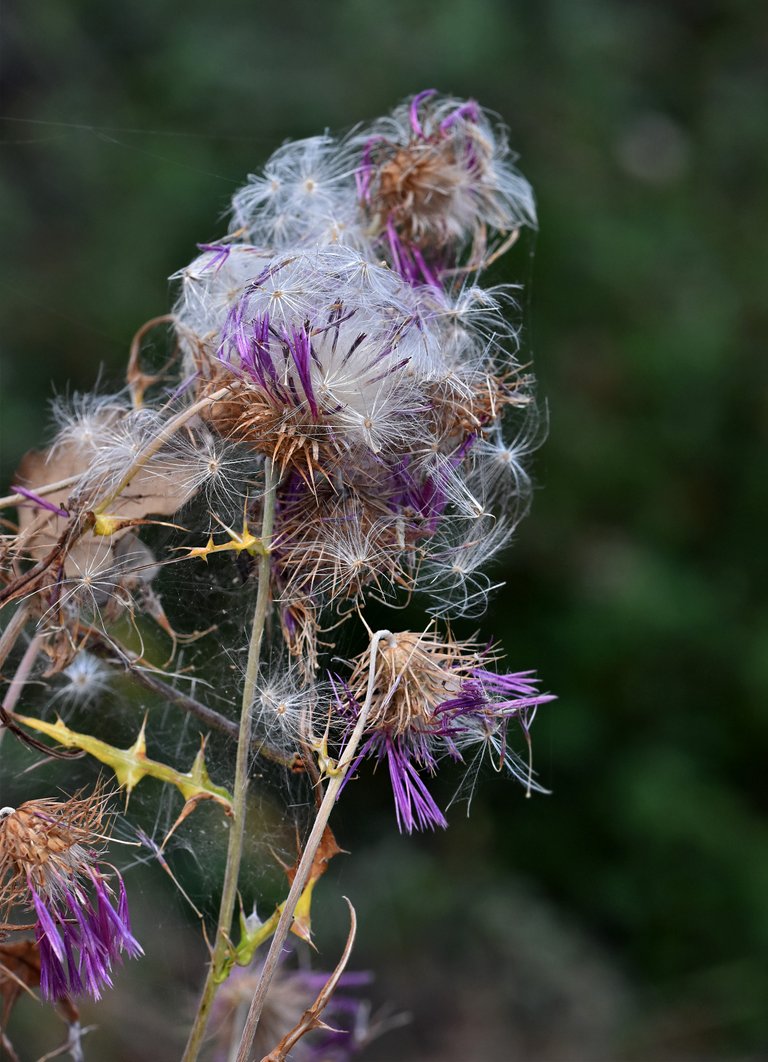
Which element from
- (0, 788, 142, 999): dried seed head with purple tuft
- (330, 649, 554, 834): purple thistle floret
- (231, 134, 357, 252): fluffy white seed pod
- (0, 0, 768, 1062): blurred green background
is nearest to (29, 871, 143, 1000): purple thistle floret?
(0, 788, 142, 999): dried seed head with purple tuft

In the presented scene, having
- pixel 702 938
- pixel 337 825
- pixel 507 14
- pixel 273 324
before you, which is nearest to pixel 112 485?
pixel 273 324

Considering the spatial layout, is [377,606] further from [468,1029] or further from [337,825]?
[468,1029]

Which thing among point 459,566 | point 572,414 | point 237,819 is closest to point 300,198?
point 459,566

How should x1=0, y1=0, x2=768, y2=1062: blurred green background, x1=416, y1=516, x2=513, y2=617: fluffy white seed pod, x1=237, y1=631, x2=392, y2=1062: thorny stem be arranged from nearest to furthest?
x1=237, y1=631, x2=392, y2=1062: thorny stem, x1=416, y1=516, x2=513, y2=617: fluffy white seed pod, x1=0, y1=0, x2=768, y2=1062: blurred green background

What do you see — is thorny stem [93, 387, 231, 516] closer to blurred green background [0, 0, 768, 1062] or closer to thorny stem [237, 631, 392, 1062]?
thorny stem [237, 631, 392, 1062]

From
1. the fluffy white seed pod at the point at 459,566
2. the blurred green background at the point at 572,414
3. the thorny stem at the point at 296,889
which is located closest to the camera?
the thorny stem at the point at 296,889

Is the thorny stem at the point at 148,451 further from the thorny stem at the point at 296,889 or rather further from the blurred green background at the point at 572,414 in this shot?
the blurred green background at the point at 572,414

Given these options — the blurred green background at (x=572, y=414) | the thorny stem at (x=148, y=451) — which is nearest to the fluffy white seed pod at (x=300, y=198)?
the thorny stem at (x=148, y=451)
